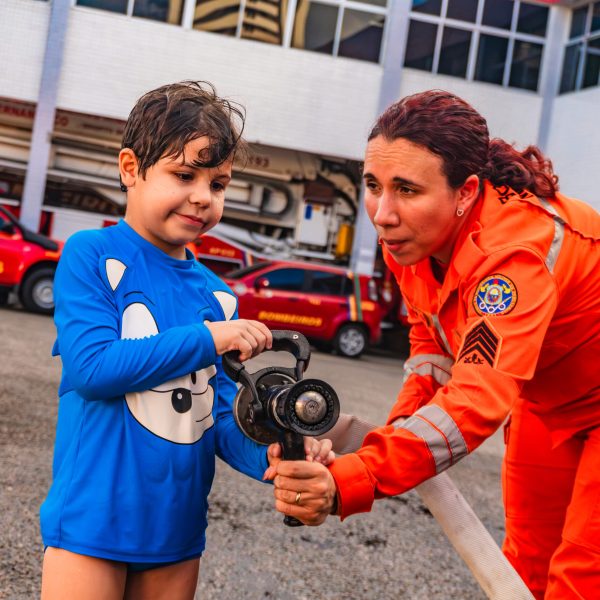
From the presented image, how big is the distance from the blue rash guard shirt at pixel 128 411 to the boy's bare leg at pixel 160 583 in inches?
1.9

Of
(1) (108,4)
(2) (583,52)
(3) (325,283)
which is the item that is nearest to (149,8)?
(1) (108,4)

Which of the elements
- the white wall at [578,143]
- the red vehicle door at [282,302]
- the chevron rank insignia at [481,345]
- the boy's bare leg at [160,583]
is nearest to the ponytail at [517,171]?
the chevron rank insignia at [481,345]

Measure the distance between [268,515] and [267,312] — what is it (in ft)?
34.8

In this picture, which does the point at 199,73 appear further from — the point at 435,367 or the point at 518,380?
the point at 518,380

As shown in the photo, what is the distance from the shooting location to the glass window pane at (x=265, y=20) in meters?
20.9

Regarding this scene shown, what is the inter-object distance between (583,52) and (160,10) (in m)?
9.78

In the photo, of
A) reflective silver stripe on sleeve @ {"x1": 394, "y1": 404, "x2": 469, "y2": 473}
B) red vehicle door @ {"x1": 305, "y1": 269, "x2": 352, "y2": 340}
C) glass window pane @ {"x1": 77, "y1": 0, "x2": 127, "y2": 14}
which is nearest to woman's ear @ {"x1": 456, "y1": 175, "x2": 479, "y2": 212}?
reflective silver stripe on sleeve @ {"x1": 394, "y1": 404, "x2": 469, "y2": 473}

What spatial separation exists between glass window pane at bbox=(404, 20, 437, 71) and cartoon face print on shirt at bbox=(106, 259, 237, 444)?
68.4ft

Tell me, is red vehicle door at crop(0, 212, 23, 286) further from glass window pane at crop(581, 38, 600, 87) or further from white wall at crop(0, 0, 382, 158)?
glass window pane at crop(581, 38, 600, 87)

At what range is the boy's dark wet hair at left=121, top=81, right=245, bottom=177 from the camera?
2.08 m

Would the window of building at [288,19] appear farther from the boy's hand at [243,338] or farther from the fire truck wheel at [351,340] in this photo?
the boy's hand at [243,338]

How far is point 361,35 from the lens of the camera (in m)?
21.7

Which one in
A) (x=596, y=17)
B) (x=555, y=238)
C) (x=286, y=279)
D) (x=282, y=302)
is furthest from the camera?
(x=596, y=17)

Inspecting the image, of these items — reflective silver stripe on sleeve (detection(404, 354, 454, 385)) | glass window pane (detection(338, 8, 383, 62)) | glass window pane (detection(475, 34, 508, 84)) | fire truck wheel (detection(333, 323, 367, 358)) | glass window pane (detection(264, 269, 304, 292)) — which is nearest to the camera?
reflective silver stripe on sleeve (detection(404, 354, 454, 385))
